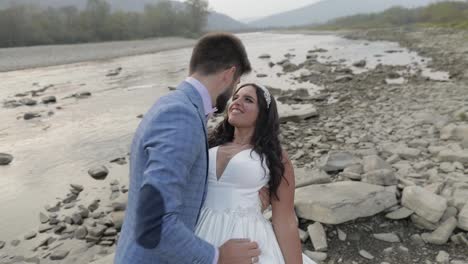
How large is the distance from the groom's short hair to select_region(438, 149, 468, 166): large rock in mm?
6002

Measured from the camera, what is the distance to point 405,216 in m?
5.13

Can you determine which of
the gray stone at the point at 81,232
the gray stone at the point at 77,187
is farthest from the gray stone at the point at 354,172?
the gray stone at the point at 77,187

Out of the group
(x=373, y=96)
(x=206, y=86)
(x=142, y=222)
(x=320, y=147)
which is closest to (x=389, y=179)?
(x=320, y=147)

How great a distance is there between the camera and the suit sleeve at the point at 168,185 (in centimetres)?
172

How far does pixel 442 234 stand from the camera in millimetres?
4746

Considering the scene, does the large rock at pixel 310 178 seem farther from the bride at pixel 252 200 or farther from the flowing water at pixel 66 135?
the flowing water at pixel 66 135

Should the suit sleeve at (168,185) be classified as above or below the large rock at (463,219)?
above

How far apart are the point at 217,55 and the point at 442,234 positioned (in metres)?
3.96

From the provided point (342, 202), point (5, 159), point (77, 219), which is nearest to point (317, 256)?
point (342, 202)

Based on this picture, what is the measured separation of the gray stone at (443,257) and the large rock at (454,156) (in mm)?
2858

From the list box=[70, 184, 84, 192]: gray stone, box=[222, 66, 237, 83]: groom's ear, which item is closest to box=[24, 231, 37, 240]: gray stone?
box=[70, 184, 84, 192]: gray stone

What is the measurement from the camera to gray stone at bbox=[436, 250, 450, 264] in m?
4.42

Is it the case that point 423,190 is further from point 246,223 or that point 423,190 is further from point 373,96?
point 373,96

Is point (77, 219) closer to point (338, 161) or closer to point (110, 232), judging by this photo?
point (110, 232)
